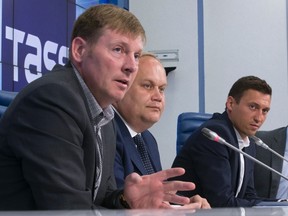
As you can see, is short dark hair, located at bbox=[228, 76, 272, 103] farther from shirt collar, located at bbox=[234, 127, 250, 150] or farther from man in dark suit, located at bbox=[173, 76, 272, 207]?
shirt collar, located at bbox=[234, 127, 250, 150]

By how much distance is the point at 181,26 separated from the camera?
5102 mm

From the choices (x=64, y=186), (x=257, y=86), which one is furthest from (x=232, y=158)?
(x=64, y=186)

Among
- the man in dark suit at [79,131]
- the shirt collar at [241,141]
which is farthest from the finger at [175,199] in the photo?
the shirt collar at [241,141]

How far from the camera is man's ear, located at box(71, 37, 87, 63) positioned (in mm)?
1401

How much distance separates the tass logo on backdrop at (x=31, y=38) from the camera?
332 cm

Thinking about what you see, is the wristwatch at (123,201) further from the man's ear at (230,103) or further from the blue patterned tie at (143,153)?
the man's ear at (230,103)

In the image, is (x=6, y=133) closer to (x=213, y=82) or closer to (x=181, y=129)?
(x=181, y=129)

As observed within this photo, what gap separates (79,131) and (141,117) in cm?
92

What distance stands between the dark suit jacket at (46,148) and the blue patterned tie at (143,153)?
759 mm

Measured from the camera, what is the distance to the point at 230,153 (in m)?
2.49

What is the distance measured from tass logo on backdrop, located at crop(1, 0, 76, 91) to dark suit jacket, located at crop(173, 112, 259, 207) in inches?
55.3

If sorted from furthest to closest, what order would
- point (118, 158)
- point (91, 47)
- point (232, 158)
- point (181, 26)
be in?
1. point (181, 26)
2. point (232, 158)
3. point (118, 158)
4. point (91, 47)

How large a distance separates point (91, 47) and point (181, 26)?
380 cm

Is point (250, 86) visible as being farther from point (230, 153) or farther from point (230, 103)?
point (230, 153)
